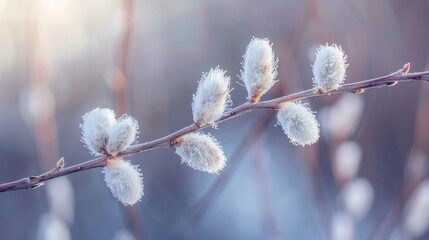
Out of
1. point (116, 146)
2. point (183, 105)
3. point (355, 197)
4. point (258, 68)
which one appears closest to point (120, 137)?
point (116, 146)

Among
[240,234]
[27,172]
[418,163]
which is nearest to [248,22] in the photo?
[240,234]

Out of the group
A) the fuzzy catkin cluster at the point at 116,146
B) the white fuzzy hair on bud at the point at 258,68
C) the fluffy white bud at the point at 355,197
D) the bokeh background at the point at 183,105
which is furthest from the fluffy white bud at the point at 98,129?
the bokeh background at the point at 183,105

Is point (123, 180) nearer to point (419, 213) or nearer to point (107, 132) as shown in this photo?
point (107, 132)

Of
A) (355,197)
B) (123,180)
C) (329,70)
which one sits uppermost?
(329,70)

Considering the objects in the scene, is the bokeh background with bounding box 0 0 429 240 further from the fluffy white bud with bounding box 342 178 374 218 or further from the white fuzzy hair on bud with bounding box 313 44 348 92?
the white fuzzy hair on bud with bounding box 313 44 348 92

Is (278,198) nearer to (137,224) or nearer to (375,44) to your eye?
(375,44)

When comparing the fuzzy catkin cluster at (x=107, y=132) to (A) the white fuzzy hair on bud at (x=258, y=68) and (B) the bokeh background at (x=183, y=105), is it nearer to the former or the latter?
(A) the white fuzzy hair on bud at (x=258, y=68)
